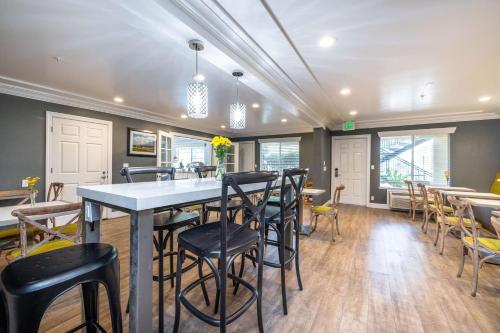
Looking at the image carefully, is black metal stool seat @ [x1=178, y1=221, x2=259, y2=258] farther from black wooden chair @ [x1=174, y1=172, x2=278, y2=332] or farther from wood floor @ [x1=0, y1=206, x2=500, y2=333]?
wood floor @ [x1=0, y1=206, x2=500, y2=333]

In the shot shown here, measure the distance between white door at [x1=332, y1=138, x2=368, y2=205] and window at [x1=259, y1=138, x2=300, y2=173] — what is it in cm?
120

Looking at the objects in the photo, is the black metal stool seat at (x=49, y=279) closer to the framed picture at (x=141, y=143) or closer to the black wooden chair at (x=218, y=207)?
the black wooden chair at (x=218, y=207)

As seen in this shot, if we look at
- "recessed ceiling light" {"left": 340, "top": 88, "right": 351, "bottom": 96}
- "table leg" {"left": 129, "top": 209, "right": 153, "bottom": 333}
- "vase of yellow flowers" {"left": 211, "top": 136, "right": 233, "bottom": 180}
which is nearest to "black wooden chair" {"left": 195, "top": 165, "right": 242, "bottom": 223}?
"vase of yellow flowers" {"left": 211, "top": 136, "right": 233, "bottom": 180}

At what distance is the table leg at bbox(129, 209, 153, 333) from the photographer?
3.32ft

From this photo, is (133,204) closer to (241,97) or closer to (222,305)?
(222,305)

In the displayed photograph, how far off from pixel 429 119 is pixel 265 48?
5.15m

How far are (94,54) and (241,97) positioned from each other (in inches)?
85.4

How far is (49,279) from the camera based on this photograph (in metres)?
0.77

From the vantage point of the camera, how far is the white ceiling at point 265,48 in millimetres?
1702

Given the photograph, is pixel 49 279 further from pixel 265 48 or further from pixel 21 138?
pixel 21 138

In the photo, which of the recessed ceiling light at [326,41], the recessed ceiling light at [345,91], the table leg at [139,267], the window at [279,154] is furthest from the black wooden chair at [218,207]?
the window at [279,154]

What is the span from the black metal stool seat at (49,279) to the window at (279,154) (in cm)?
619

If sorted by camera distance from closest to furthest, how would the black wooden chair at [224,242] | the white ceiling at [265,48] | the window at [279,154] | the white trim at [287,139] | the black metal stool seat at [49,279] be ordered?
1. the black metal stool seat at [49,279]
2. the black wooden chair at [224,242]
3. the white ceiling at [265,48]
4. the white trim at [287,139]
5. the window at [279,154]

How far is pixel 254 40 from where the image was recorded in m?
2.13
